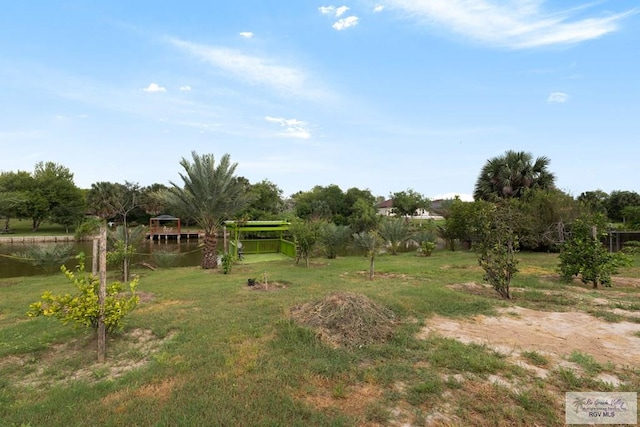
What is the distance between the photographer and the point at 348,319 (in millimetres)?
5281

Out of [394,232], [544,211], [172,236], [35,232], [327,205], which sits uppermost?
[327,205]

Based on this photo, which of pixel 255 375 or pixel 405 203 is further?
pixel 405 203

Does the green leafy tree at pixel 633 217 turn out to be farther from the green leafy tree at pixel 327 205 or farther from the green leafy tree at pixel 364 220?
the green leafy tree at pixel 327 205

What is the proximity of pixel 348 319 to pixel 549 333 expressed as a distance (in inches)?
125

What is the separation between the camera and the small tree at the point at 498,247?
7879 mm

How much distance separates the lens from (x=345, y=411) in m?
3.18

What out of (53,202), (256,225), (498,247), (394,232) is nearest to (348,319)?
(498,247)

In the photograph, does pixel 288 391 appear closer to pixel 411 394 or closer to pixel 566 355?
pixel 411 394

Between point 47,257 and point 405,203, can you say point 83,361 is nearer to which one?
point 47,257

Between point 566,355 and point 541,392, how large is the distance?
52.7 inches

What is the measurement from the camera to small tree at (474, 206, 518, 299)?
7.88 m

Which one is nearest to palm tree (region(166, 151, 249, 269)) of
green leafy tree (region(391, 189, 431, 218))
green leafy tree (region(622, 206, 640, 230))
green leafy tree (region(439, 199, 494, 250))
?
green leafy tree (region(439, 199, 494, 250))

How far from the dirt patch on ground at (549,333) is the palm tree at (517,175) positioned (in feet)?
48.5

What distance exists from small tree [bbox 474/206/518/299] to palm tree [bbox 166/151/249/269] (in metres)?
9.62
